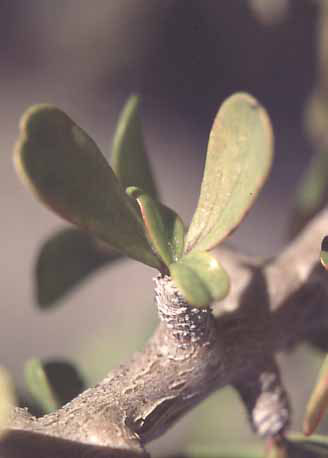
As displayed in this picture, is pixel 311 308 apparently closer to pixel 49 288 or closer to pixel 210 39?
pixel 49 288

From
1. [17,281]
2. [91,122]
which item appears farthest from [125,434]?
[91,122]

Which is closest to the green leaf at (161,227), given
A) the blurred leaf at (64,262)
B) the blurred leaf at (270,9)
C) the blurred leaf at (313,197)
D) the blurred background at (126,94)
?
the blurred leaf at (64,262)

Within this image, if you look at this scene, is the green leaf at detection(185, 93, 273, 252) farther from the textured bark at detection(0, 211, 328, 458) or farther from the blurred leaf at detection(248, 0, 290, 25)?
the blurred leaf at detection(248, 0, 290, 25)

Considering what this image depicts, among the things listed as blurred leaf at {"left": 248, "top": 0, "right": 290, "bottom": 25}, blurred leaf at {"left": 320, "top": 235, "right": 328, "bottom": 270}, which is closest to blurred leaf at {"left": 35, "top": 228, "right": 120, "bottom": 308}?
blurred leaf at {"left": 320, "top": 235, "right": 328, "bottom": 270}

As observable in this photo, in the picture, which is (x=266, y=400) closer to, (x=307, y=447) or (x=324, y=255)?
(x=307, y=447)

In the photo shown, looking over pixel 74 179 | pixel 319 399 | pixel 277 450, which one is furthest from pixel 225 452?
pixel 74 179
